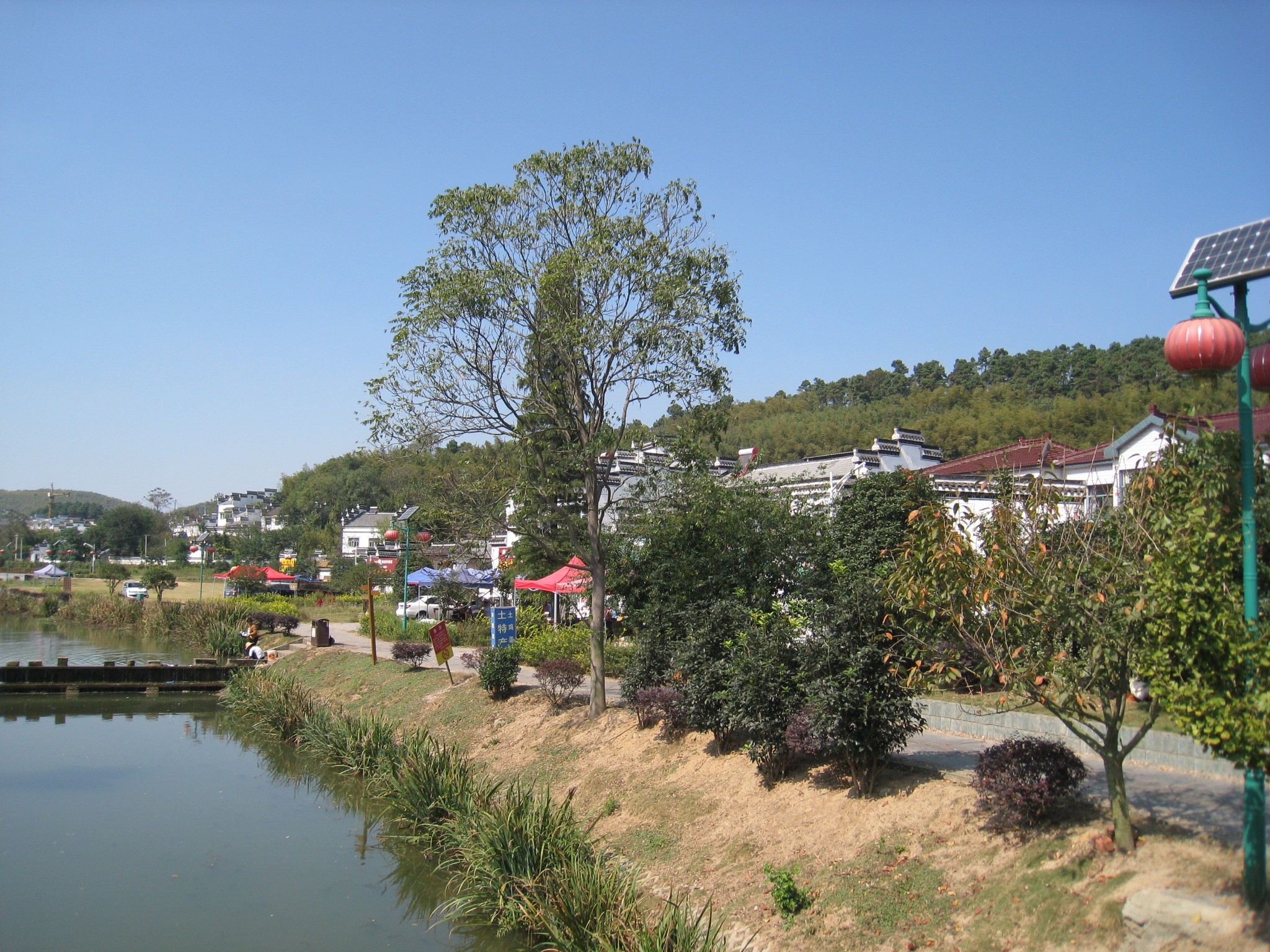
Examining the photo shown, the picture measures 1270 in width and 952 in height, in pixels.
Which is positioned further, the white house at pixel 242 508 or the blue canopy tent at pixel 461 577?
the white house at pixel 242 508

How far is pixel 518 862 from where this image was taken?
32.7 feet

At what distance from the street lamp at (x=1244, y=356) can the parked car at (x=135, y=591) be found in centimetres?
4502

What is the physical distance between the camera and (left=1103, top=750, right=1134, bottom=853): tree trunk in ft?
23.2

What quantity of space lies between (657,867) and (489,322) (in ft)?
30.4

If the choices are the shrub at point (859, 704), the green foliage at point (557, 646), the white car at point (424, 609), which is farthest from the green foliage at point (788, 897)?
the white car at point (424, 609)

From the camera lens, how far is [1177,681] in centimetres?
619

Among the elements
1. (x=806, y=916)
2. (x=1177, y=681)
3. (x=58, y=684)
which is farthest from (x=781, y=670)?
(x=58, y=684)

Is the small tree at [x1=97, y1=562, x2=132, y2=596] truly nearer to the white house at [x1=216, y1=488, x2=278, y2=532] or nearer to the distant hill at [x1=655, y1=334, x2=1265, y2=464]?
the distant hill at [x1=655, y1=334, x2=1265, y2=464]

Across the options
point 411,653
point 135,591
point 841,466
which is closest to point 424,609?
point 411,653

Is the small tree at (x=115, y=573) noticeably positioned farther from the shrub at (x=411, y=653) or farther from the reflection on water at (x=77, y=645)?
the shrub at (x=411, y=653)

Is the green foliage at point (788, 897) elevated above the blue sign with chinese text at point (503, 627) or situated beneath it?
situated beneath

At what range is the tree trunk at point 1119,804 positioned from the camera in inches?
279

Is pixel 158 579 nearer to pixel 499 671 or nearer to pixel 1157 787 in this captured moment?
pixel 499 671

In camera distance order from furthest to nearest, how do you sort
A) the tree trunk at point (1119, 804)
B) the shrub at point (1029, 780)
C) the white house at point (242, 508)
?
1. the white house at point (242, 508)
2. the shrub at point (1029, 780)
3. the tree trunk at point (1119, 804)
